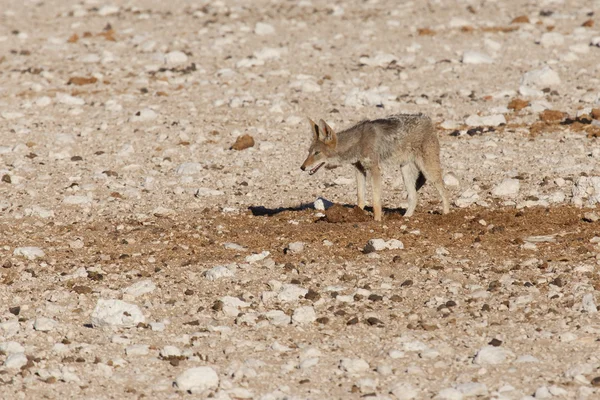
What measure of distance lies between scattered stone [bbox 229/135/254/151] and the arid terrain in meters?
0.08

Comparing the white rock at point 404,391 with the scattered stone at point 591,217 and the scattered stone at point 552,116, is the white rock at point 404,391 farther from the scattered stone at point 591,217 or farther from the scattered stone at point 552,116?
the scattered stone at point 552,116

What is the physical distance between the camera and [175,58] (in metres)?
21.0

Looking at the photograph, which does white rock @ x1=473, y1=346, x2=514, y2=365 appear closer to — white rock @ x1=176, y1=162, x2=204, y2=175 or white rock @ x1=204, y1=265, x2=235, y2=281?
white rock @ x1=204, y1=265, x2=235, y2=281

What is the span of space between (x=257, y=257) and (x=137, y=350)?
250 centimetres

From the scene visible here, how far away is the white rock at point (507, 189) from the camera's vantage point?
13.6m

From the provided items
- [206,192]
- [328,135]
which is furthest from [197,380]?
[206,192]

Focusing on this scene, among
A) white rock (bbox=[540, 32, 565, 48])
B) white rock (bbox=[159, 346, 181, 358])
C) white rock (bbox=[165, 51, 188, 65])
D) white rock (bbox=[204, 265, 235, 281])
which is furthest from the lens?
white rock (bbox=[540, 32, 565, 48])

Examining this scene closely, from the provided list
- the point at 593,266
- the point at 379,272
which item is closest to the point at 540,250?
the point at 593,266

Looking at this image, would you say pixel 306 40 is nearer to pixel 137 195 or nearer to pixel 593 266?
pixel 137 195

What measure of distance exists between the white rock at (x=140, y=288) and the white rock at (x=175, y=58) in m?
11.2

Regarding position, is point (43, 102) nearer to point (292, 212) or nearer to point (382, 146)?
point (292, 212)

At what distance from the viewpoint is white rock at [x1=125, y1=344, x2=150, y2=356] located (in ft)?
29.0

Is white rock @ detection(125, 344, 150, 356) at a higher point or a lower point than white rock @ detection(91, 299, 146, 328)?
higher

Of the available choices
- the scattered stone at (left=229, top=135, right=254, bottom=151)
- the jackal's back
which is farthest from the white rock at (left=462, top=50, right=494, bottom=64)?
the jackal's back
